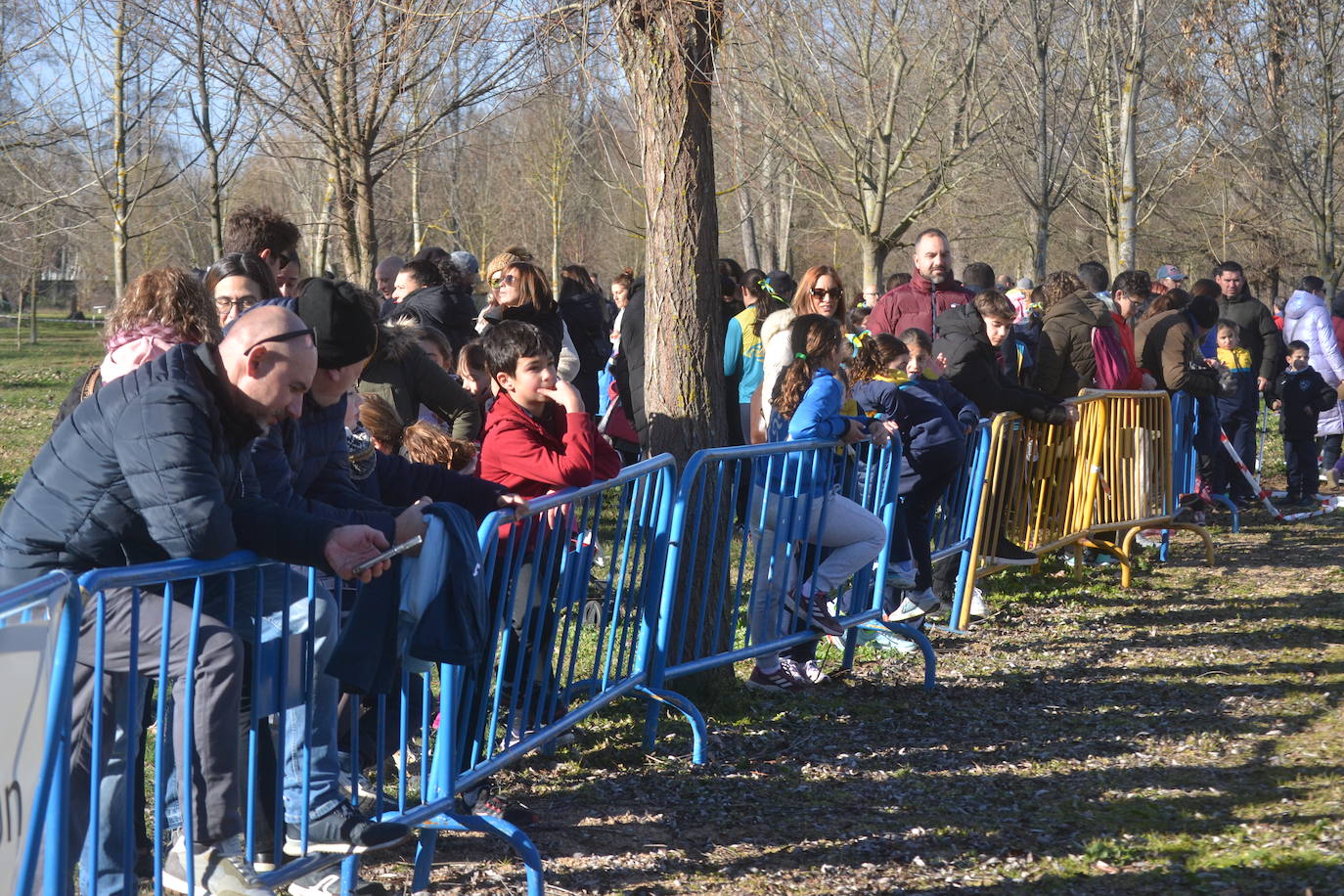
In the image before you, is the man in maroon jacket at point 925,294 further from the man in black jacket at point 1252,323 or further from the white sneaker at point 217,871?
the white sneaker at point 217,871

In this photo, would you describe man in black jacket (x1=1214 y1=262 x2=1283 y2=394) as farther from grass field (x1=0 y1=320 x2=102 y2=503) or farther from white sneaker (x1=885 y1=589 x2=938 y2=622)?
grass field (x1=0 y1=320 x2=102 y2=503)

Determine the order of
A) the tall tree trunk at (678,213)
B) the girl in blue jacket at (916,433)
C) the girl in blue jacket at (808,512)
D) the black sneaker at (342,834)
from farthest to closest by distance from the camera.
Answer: the girl in blue jacket at (916,433), the girl in blue jacket at (808,512), the tall tree trunk at (678,213), the black sneaker at (342,834)

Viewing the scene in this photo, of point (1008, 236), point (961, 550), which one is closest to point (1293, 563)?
point (961, 550)

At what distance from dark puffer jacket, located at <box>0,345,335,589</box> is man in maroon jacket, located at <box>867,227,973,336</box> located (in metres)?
6.32

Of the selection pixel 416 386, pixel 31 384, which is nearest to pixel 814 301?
pixel 416 386

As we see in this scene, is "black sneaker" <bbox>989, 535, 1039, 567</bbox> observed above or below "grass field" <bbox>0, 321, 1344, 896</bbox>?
above

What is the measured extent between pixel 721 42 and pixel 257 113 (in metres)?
8.15

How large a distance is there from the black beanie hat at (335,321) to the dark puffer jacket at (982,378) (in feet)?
15.5

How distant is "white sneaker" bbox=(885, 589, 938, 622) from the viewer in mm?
7391

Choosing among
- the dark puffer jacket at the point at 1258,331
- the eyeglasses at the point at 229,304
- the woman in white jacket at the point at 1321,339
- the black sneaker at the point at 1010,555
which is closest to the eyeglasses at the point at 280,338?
the eyeglasses at the point at 229,304

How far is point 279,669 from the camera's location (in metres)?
3.51

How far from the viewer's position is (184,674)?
3.25 meters

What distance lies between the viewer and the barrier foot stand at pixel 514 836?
13.0 feet

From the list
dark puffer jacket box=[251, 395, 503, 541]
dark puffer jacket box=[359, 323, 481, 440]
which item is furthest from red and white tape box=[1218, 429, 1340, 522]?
dark puffer jacket box=[251, 395, 503, 541]
